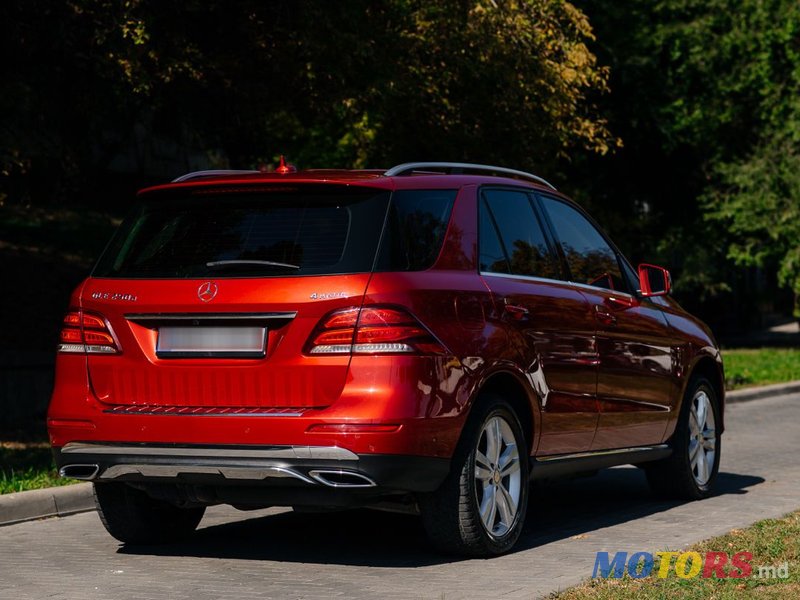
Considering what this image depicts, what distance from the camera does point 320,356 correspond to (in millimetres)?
6461

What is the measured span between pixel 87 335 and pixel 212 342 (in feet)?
2.41

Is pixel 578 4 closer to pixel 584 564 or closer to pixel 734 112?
pixel 734 112

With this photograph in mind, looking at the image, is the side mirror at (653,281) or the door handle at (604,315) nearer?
the door handle at (604,315)

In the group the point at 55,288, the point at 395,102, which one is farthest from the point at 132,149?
the point at 395,102

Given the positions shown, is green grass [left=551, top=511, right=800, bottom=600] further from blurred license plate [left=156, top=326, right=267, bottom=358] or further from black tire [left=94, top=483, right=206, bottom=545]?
black tire [left=94, top=483, right=206, bottom=545]

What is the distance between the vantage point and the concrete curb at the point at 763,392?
18.9m

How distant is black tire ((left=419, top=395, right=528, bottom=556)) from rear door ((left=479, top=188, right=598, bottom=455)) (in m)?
0.34

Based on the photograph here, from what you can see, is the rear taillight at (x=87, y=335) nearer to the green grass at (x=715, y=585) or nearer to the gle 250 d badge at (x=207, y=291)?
the gle 250 d badge at (x=207, y=291)

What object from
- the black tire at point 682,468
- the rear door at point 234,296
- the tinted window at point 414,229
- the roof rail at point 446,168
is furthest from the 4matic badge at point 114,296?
the black tire at point 682,468

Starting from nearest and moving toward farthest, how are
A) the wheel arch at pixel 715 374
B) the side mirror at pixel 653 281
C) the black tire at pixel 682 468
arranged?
the side mirror at pixel 653 281 < the black tire at pixel 682 468 < the wheel arch at pixel 715 374

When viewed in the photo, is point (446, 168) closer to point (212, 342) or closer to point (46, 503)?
point (212, 342)

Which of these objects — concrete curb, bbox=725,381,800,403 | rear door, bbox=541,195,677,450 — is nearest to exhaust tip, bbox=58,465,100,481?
rear door, bbox=541,195,677,450

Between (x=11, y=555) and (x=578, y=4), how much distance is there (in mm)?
Result: 20986

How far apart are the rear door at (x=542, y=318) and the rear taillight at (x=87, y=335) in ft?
6.07
